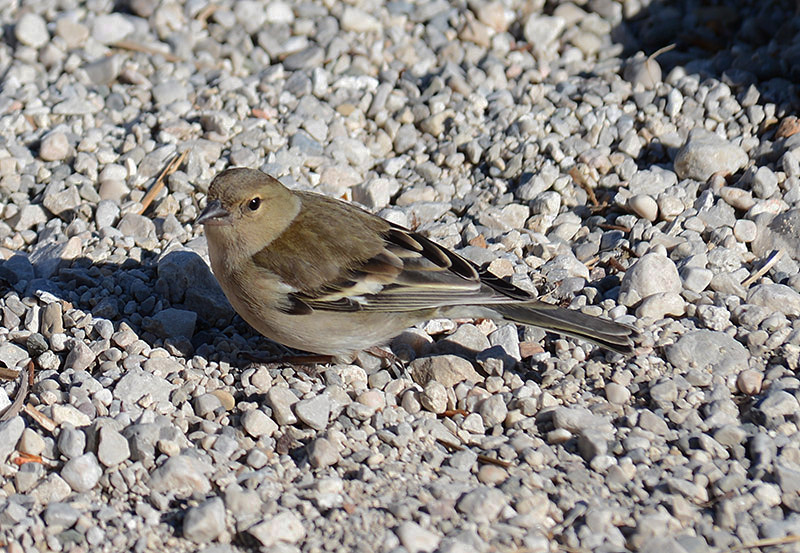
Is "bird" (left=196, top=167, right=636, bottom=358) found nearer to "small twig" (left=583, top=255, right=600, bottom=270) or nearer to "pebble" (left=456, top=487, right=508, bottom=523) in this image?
"small twig" (left=583, top=255, right=600, bottom=270)

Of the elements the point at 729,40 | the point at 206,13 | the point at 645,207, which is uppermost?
the point at 729,40

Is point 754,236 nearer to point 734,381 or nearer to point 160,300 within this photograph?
point 734,381

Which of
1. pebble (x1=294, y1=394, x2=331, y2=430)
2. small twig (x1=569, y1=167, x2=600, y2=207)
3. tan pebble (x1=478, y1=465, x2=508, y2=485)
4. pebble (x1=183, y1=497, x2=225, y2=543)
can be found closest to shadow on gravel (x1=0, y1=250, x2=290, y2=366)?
pebble (x1=294, y1=394, x2=331, y2=430)

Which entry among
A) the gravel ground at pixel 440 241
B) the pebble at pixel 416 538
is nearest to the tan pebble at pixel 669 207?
the gravel ground at pixel 440 241

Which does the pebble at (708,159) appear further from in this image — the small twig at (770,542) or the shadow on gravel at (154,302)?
the small twig at (770,542)

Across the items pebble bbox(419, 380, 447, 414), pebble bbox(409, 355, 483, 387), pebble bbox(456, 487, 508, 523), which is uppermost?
pebble bbox(409, 355, 483, 387)

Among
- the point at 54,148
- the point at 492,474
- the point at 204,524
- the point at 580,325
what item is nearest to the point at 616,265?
the point at 580,325

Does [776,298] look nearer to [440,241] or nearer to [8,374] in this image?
[440,241]
